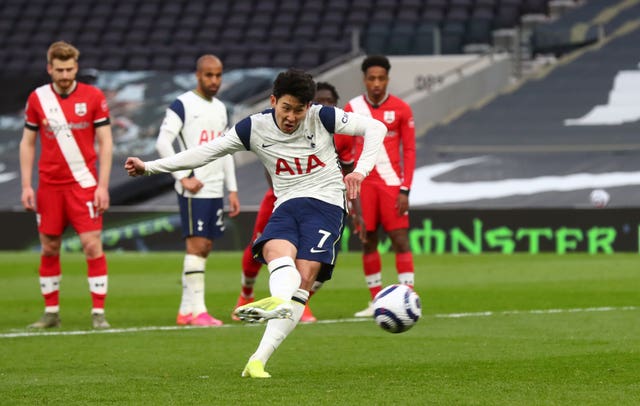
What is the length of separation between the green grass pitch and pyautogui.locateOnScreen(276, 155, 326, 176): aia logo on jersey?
1.08 meters

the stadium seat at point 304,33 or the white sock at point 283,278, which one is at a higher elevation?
the stadium seat at point 304,33

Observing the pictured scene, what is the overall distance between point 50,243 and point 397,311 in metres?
3.70

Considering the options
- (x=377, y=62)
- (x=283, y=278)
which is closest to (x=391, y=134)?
(x=377, y=62)

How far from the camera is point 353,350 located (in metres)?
8.20

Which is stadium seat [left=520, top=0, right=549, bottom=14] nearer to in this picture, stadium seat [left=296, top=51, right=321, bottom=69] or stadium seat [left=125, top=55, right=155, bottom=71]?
stadium seat [left=296, top=51, right=321, bottom=69]

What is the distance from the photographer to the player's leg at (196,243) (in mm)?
10352

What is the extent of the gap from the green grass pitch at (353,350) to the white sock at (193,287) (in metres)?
0.26

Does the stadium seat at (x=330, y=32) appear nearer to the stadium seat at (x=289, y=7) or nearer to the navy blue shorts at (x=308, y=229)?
the stadium seat at (x=289, y=7)

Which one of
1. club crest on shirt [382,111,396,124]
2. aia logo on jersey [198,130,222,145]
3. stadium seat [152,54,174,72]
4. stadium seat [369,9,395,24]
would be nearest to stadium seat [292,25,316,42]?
stadium seat [369,9,395,24]

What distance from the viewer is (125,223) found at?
21.1m

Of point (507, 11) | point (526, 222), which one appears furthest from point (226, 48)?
point (526, 222)

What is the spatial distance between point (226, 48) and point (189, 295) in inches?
787

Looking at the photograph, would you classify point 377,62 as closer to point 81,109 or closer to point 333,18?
point 81,109

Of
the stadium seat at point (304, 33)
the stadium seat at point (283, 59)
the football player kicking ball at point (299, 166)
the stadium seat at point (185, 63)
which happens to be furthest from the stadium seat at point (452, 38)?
the football player kicking ball at point (299, 166)
